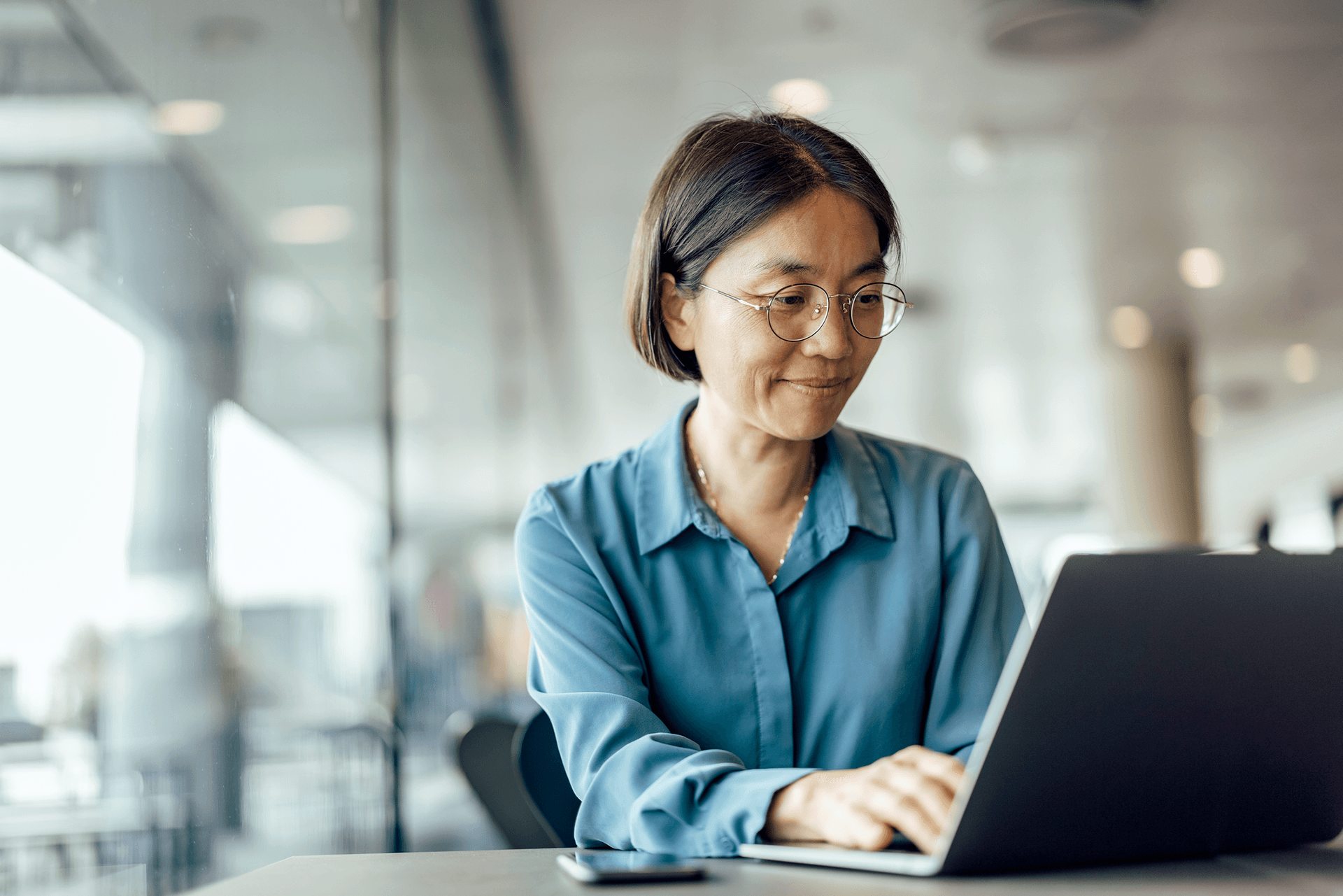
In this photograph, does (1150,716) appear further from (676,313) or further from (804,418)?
(676,313)

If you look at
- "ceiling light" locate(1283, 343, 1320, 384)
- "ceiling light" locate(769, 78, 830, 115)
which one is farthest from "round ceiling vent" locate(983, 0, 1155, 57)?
"ceiling light" locate(1283, 343, 1320, 384)

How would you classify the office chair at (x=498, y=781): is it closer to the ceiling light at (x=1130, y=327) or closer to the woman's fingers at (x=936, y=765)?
→ the woman's fingers at (x=936, y=765)

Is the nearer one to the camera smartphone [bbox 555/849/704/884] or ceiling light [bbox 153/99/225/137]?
smartphone [bbox 555/849/704/884]

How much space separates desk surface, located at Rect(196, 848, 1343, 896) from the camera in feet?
2.17

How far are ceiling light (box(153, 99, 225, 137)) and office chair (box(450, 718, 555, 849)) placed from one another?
3.20 feet

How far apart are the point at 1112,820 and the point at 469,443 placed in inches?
167

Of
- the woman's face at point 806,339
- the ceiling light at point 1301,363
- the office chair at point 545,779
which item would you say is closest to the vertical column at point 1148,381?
the ceiling light at point 1301,363

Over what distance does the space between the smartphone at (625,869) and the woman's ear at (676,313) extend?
766mm

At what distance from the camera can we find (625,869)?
709mm

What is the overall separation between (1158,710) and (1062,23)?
4.13m

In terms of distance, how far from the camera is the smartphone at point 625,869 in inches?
27.2

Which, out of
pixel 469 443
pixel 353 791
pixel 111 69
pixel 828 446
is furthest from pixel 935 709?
pixel 469 443

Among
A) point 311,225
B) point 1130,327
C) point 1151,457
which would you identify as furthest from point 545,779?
point 1151,457

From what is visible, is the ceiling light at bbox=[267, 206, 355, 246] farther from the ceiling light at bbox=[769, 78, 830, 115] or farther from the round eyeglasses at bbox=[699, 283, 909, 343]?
the ceiling light at bbox=[769, 78, 830, 115]
